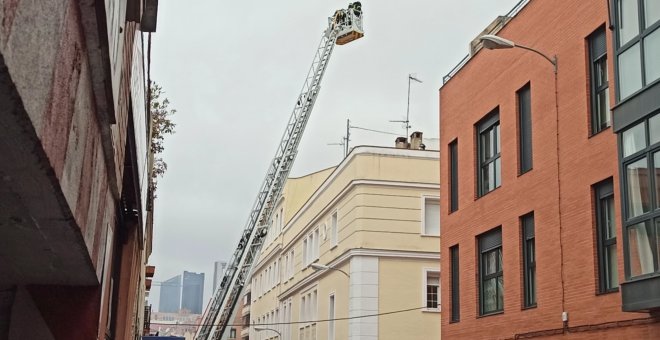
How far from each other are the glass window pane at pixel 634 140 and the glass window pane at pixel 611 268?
2.31 meters

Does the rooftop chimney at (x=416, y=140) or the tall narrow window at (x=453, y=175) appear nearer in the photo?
the tall narrow window at (x=453, y=175)

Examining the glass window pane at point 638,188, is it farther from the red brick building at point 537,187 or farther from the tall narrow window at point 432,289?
the tall narrow window at point 432,289

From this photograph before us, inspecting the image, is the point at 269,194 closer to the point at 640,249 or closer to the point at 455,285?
the point at 455,285

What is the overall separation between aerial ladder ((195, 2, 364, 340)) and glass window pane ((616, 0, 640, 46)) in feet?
55.2

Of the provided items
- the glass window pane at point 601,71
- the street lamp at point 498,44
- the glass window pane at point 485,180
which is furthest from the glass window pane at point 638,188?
the glass window pane at point 485,180

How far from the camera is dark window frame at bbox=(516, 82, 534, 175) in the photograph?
20016 millimetres

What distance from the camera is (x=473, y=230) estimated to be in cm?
2280

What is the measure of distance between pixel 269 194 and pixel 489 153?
10032mm

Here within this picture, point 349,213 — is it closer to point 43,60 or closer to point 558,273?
point 558,273

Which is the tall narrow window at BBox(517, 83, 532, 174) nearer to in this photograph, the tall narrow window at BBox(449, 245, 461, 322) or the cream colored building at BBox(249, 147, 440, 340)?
the tall narrow window at BBox(449, 245, 461, 322)

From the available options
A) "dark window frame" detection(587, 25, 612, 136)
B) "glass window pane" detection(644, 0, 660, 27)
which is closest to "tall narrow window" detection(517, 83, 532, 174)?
"dark window frame" detection(587, 25, 612, 136)

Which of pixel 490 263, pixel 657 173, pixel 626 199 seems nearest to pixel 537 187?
pixel 490 263

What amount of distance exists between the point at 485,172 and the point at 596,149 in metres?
6.13

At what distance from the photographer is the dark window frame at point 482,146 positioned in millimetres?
21891
